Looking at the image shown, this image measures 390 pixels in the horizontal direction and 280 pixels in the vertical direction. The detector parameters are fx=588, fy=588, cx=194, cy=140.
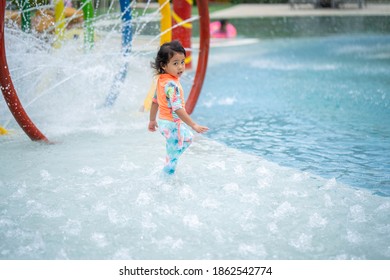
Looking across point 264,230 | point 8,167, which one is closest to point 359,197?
point 264,230

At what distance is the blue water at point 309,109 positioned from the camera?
448 cm

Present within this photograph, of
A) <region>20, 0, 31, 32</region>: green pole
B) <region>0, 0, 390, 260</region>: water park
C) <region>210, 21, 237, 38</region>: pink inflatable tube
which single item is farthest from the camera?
<region>210, 21, 237, 38</region>: pink inflatable tube

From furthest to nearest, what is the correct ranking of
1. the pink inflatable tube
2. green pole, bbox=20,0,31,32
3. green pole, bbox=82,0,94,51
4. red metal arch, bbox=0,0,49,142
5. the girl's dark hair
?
the pink inflatable tube
green pole, bbox=82,0,94,51
green pole, bbox=20,0,31,32
red metal arch, bbox=0,0,49,142
the girl's dark hair

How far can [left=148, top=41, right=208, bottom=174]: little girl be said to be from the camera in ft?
12.2

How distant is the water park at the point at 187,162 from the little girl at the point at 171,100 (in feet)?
0.82

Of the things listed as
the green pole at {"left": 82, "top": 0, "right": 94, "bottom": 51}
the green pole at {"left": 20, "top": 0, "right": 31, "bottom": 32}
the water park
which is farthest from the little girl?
the green pole at {"left": 82, "top": 0, "right": 94, "bottom": 51}

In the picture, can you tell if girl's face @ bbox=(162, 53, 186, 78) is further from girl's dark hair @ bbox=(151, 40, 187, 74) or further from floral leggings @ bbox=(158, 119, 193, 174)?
floral leggings @ bbox=(158, 119, 193, 174)

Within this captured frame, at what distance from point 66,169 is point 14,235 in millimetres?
1172

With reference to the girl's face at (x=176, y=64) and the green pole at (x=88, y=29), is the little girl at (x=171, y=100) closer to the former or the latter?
the girl's face at (x=176, y=64)

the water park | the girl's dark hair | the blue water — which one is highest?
the girl's dark hair

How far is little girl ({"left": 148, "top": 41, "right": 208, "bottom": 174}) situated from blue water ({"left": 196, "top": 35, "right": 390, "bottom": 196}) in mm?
958

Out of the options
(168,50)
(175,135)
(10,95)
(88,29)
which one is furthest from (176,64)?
(88,29)

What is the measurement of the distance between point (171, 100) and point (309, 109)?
2.92 m
